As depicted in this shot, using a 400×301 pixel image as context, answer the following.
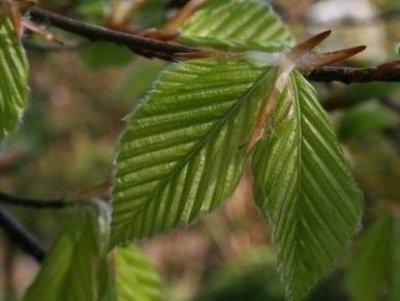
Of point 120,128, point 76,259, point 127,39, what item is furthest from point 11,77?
point 120,128

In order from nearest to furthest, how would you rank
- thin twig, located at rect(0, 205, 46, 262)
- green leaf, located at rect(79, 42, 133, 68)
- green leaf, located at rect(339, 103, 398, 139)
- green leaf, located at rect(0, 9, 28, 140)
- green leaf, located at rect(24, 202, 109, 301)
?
green leaf, located at rect(0, 9, 28, 140) < green leaf, located at rect(24, 202, 109, 301) < thin twig, located at rect(0, 205, 46, 262) < green leaf, located at rect(79, 42, 133, 68) < green leaf, located at rect(339, 103, 398, 139)

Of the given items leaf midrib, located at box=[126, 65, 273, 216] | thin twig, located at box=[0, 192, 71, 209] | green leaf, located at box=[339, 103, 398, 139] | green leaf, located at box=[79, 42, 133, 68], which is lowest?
green leaf, located at box=[339, 103, 398, 139]

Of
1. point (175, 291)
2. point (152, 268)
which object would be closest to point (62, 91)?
point (175, 291)

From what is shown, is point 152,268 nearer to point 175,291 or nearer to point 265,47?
point 265,47

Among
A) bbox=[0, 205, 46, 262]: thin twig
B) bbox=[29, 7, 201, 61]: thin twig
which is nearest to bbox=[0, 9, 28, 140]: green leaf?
bbox=[29, 7, 201, 61]: thin twig

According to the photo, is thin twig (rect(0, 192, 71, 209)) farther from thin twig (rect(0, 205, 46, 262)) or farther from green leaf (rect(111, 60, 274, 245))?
green leaf (rect(111, 60, 274, 245))

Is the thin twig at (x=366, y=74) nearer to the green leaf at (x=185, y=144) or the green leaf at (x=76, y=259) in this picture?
the green leaf at (x=185, y=144)
